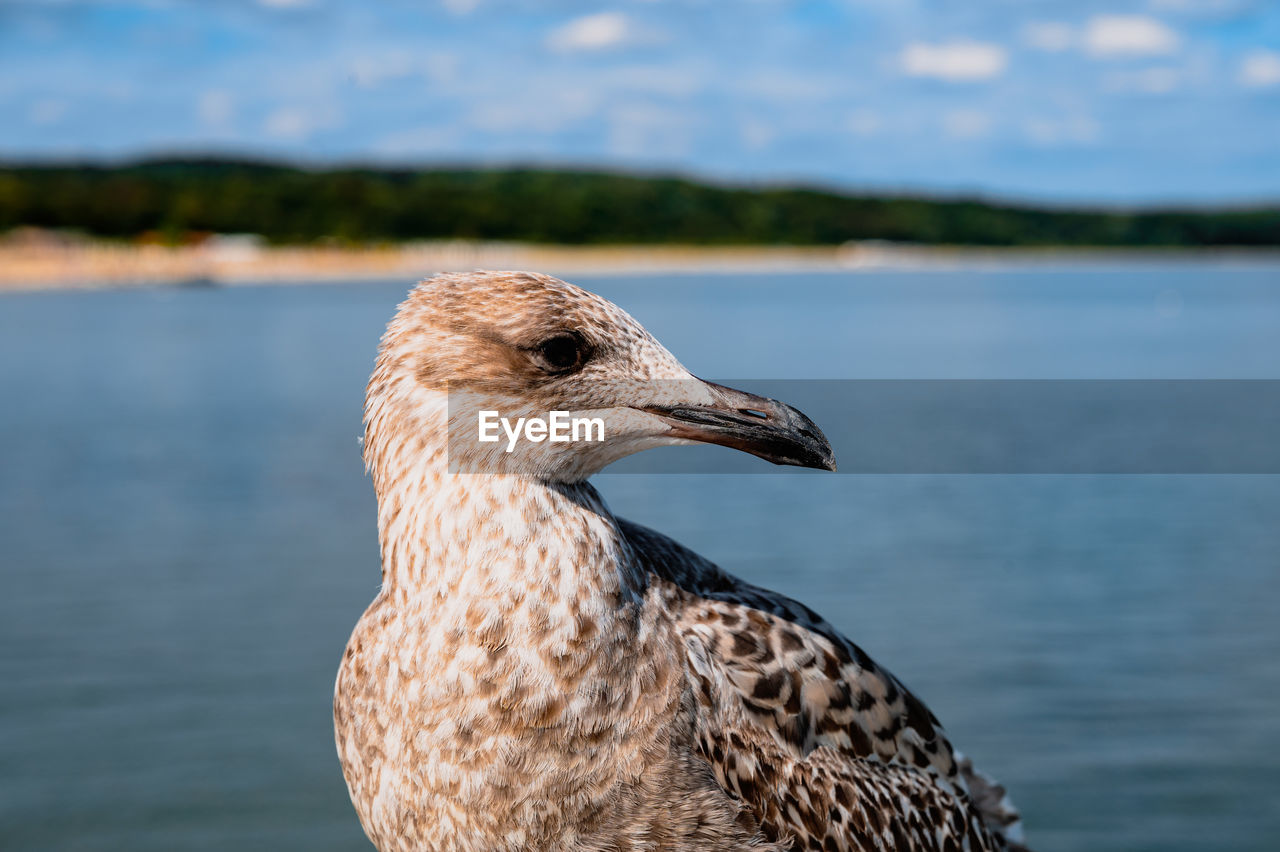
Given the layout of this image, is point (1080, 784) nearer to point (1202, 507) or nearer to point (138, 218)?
point (1202, 507)

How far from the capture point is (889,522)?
33.0ft

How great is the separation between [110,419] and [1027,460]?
1057cm

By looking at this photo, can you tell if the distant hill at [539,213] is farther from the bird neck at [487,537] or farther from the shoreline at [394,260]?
the bird neck at [487,537]

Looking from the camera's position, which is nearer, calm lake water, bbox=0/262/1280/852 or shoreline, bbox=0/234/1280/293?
calm lake water, bbox=0/262/1280/852

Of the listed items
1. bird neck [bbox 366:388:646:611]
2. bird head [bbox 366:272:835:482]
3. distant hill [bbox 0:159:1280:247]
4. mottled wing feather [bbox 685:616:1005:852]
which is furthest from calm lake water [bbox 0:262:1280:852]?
distant hill [bbox 0:159:1280:247]

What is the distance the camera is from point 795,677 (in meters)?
3.27

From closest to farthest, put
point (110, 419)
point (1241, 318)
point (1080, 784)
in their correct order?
point (1080, 784) < point (110, 419) < point (1241, 318)

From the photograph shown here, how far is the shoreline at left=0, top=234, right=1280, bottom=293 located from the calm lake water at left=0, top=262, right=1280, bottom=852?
→ 158ft

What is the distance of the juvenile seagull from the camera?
118 inches

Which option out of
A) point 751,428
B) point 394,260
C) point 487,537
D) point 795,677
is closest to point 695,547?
point 795,677

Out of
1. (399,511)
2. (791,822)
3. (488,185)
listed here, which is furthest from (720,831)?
(488,185)

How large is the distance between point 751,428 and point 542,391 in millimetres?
477

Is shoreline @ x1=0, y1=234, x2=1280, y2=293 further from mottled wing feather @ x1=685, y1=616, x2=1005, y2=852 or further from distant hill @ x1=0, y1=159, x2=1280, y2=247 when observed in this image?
mottled wing feather @ x1=685, y1=616, x2=1005, y2=852

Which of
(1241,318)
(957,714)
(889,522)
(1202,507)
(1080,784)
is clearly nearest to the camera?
(1080,784)
